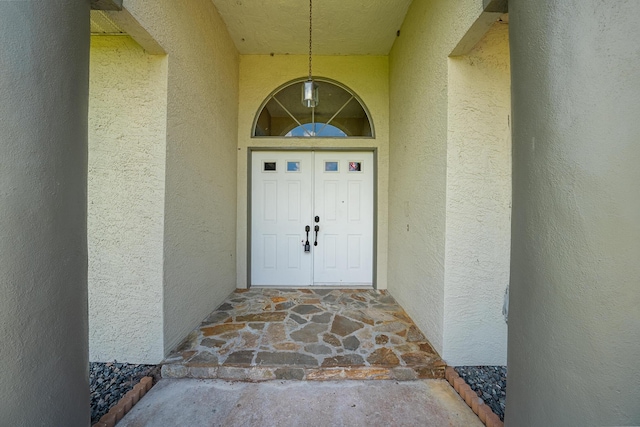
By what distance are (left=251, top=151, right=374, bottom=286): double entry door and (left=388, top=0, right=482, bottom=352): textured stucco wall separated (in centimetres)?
59

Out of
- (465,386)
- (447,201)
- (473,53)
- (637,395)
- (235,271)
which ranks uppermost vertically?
(473,53)

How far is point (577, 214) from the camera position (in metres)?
1.01

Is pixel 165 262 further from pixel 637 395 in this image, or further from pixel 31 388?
pixel 637 395

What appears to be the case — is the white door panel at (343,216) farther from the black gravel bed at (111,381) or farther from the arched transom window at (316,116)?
the black gravel bed at (111,381)

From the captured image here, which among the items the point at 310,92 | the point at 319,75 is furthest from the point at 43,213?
the point at 319,75

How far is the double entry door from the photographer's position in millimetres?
4148

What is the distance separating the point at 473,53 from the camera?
2.17 metres

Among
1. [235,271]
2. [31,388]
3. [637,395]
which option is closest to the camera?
[637,395]

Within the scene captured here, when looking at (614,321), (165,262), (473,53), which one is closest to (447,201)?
(473,53)

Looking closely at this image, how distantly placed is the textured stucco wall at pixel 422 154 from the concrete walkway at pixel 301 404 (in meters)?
0.55

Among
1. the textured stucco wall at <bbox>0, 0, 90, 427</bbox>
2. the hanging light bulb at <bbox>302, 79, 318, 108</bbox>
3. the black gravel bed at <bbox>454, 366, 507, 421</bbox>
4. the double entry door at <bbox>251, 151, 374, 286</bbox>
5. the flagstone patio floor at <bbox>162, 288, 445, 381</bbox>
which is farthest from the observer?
the double entry door at <bbox>251, 151, 374, 286</bbox>

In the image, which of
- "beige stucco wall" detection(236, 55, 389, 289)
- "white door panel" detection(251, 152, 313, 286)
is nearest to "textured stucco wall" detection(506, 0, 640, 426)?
"beige stucco wall" detection(236, 55, 389, 289)

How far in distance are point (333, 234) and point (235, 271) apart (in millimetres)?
1639

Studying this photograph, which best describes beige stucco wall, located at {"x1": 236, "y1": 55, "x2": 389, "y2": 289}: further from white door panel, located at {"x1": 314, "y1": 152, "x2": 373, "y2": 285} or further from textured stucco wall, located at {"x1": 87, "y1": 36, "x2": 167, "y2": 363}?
textured stucco wall, located at {"x1": 87, "y1": 36, "x2": 167, "y2": 363}
